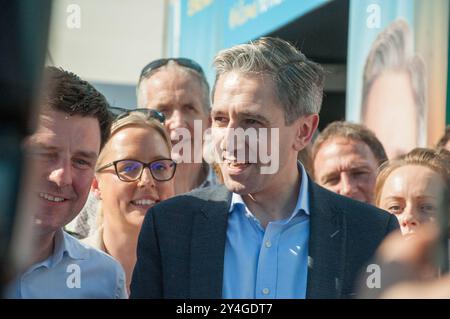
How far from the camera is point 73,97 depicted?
244 centimetres

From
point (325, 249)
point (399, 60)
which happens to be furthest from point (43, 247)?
point (399, 60)

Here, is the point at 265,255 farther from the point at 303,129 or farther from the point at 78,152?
the point at 78,152

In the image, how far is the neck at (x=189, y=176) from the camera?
3451mm

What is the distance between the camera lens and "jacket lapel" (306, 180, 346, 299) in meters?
2.16

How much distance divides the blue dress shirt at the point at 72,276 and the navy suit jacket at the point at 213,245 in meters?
0.15

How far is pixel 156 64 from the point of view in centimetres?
359

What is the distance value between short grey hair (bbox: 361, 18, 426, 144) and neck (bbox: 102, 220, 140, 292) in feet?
6.24

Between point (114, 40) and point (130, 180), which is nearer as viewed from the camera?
point (130, 180)

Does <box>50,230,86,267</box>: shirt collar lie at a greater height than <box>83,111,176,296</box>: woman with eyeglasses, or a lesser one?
lesser

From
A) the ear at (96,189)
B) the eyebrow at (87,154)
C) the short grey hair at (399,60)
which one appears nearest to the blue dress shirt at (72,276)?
the eyebrow at (87,154)

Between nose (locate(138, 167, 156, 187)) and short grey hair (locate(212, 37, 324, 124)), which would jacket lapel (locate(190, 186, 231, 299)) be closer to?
short grey hair (locate(212, 37, 324, 124))

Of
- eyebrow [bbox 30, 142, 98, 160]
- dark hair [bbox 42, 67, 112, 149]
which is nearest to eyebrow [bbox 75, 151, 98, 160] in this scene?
eyebrow [bbox 30, 142, 98, 160]

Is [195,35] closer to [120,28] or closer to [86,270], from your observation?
[120,28]

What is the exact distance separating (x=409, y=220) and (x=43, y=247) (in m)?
1.33
